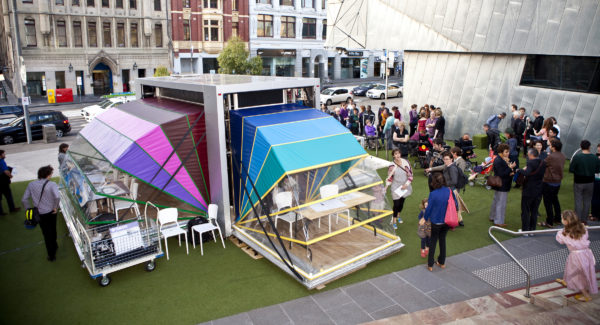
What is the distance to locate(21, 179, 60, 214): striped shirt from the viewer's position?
8336 millimetres

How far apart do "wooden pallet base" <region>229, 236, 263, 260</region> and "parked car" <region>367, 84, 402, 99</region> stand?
103ft

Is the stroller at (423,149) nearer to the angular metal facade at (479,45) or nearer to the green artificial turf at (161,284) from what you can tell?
the green artificial turf at (161,284)

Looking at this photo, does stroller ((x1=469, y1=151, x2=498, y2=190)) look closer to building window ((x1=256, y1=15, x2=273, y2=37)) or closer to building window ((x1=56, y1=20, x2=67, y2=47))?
building window ((x1=56, y1=20, x2=67, y2=47))

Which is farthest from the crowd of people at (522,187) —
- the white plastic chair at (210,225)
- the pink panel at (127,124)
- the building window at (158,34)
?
the building window at (158,34)

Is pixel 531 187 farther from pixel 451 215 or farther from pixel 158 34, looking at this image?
pixel 158 34

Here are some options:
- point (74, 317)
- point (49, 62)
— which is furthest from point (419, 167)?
point (49, 62)

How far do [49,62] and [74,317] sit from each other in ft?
126

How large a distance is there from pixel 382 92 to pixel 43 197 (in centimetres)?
3330

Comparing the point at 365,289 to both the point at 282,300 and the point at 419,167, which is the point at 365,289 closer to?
the point at 282,300

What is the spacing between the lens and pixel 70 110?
3319cm

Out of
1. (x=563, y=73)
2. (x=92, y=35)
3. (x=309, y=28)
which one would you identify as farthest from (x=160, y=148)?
(x=309, y=28)

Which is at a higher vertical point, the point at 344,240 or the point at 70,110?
the point at 344,240

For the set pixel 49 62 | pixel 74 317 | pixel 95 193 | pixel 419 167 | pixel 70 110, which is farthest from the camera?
pixel 49 62

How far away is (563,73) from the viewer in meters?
15.9
